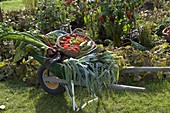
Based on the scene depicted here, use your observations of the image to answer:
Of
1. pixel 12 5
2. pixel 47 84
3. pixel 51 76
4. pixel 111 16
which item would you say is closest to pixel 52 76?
pixel 51 76

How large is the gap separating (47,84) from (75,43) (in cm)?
63

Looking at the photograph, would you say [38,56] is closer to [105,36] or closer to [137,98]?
[137,98]

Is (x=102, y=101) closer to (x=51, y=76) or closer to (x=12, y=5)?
(x=51, y=76)

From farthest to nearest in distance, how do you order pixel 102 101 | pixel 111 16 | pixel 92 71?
1. pixel 111 16
2. pixel 102 101
3. pixel 92 71

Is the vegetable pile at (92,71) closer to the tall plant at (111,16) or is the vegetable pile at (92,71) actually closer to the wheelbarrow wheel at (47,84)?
the wheelbarrow wheel at (47,84)

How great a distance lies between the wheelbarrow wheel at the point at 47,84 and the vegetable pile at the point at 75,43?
0.38 m

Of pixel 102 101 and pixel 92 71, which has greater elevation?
pixel 92 71

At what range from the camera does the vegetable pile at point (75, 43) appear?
3.67 m

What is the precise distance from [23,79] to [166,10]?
3431 mm

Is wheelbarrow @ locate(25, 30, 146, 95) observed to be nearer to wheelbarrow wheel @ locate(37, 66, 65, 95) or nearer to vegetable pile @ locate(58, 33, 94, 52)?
wheelbarrow wheel @ locate(37, 66, 65, 95)

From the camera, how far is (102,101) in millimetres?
3615

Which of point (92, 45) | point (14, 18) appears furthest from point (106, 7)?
point (14, 18)

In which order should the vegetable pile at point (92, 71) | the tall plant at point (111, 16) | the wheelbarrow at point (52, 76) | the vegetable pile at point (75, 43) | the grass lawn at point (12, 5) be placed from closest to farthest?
the vegetable pile at point (92, 71) < the wheelbarrow at point (52, 76) < the vegetable pile at point (75, 43) < the tall plant at point (111, 16) < the grass lawn at point (12, 5)

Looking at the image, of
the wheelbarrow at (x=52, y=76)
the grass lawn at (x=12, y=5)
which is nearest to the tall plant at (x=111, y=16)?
the wheelbarrow at (x=52, y=76)
